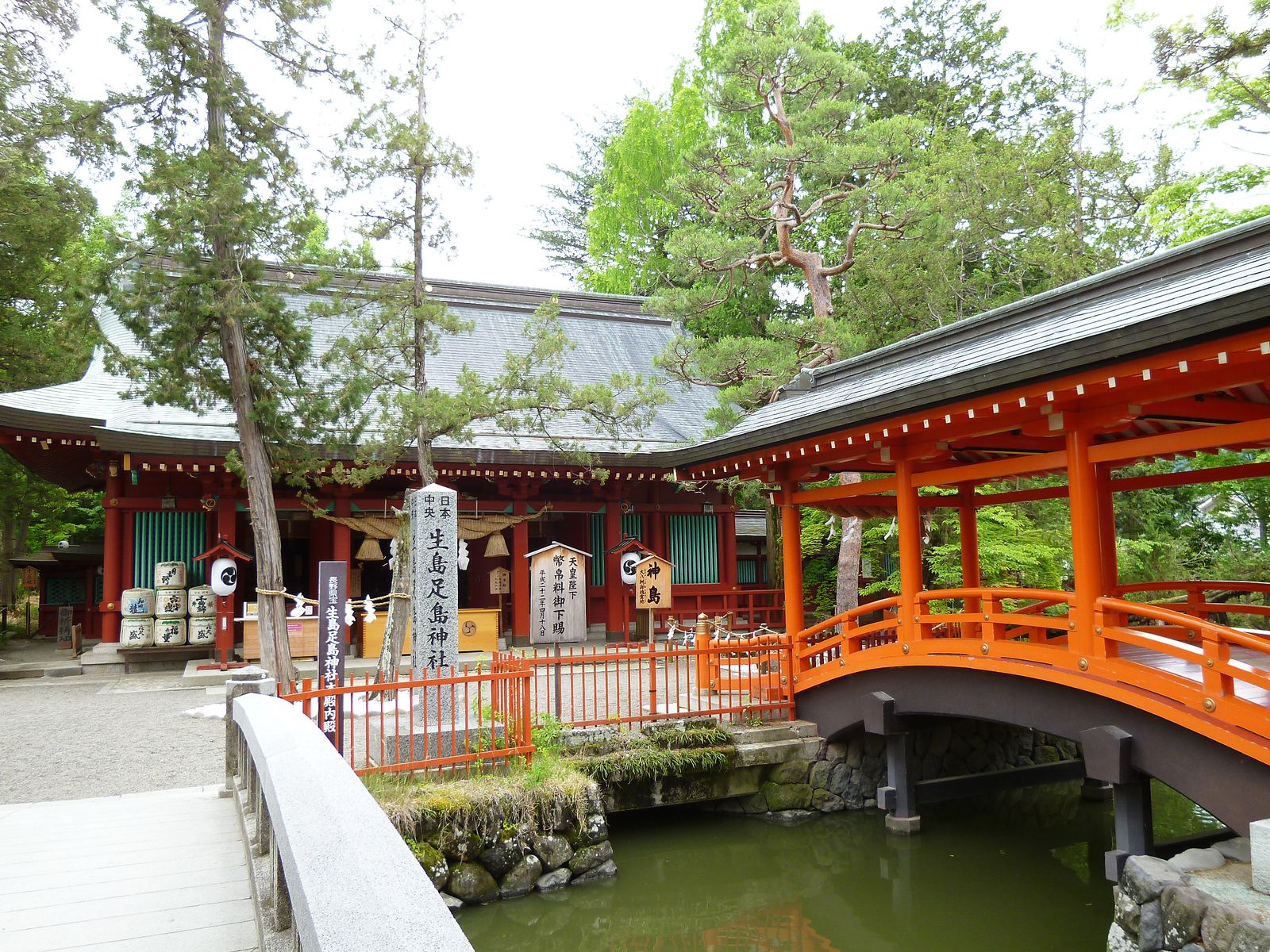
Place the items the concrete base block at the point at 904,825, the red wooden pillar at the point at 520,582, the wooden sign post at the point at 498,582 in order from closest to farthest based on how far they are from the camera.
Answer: the concrete base block at the point at 904,825 → the wooden sign post at the point at 498,582 → the red wooden pillar at the point at 520,582

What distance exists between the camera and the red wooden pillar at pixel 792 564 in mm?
10750

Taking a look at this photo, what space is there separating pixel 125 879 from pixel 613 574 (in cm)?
1396

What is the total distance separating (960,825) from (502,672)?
5306 millimetres

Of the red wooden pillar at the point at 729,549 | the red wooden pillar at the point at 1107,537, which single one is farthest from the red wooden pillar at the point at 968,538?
the red wooden pillar at the point at 729,549

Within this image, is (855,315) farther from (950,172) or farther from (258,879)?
(258,879)

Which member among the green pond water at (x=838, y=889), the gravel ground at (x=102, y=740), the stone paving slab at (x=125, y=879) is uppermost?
the stone paving slab at (x=125, y=879)

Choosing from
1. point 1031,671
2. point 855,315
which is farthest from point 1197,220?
point 1031,671

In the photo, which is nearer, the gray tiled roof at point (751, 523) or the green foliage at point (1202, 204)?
the green foliage at point (1202, 204)

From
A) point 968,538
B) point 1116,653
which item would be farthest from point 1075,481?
point 968,538

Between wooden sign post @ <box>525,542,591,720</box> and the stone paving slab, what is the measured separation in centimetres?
721

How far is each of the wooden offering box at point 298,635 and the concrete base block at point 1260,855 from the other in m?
13.0

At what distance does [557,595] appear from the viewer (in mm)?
12930

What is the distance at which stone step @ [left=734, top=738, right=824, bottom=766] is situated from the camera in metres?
9.19

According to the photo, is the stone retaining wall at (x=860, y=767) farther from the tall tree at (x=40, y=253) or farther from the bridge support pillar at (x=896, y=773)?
the tall tree at (x=40, y=253)
